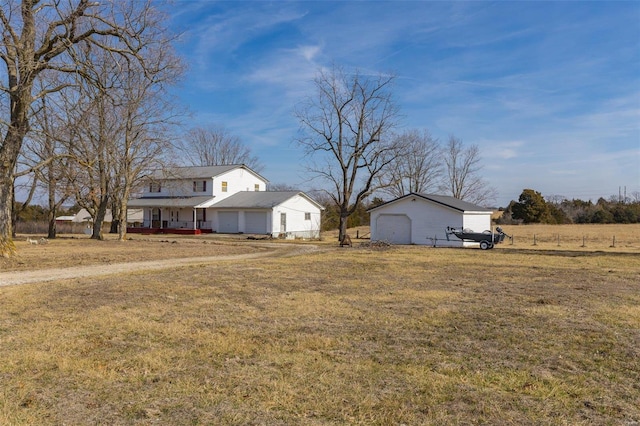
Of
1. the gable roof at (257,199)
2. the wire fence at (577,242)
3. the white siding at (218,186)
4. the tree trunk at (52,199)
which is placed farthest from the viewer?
the white siding at (218,186)

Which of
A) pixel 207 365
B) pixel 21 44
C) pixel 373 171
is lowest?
pixel 207 365

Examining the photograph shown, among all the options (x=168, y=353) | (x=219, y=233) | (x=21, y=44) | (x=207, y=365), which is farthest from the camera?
(x=219, y=233)

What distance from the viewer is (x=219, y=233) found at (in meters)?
43.9

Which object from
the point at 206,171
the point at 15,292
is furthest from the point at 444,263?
the point at 206,171

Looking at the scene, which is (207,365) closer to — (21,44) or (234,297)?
(234,297)

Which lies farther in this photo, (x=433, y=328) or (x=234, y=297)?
(x=234, y=297)

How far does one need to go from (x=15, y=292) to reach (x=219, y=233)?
34127mm

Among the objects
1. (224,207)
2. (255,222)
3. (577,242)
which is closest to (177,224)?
(224,207)

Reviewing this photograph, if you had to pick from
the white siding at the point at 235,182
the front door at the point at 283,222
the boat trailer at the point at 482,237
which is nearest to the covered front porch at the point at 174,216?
the white siding at the point at 235,182

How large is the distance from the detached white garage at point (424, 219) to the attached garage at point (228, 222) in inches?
589

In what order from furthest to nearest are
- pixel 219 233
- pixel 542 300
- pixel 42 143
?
pixel 219 233, pixel 42 143, pixel 542 300

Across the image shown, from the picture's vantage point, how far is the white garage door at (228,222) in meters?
43.6

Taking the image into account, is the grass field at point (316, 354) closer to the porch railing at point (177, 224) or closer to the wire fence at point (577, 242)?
the wire fence at point (577, 242)

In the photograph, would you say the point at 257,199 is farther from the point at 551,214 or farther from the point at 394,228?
the point at 551,214
